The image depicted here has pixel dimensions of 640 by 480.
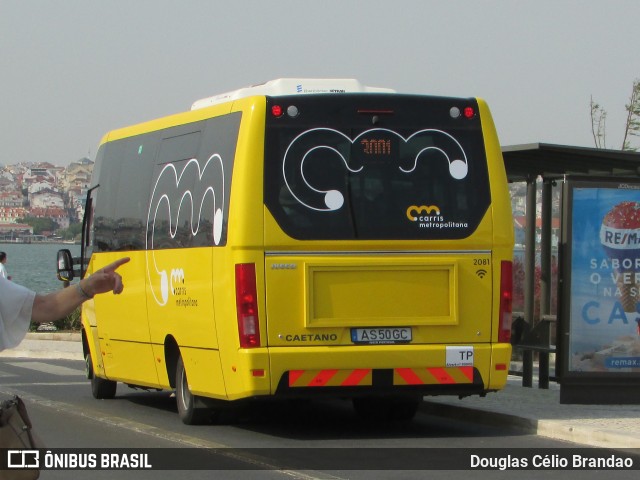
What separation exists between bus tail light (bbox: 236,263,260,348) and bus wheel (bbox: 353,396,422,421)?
6.94ft

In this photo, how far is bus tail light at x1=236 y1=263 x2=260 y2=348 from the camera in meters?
12.3

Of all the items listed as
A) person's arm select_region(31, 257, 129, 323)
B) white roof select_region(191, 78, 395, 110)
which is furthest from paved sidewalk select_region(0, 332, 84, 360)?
person's arm select_region(31, 257, 129, 323)

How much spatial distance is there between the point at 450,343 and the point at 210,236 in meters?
2.38

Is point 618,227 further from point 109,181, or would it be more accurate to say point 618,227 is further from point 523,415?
point 109,181

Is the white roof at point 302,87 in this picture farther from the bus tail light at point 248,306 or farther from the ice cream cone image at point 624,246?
the ice cream cone image at point 624,246

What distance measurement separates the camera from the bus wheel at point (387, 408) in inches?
563

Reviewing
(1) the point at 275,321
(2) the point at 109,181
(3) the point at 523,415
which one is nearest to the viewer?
(1) the point at 275,321

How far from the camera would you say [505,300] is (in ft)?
42.7

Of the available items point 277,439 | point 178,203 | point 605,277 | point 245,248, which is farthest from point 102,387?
point 605,277

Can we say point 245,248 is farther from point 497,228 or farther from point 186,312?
point 497,228

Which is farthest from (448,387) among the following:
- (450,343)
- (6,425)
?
(6,425)

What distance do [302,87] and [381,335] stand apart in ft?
8.50

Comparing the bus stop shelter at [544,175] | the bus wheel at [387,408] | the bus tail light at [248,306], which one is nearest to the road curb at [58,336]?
the bus stop shelter at [544,175]

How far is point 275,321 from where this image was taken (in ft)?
40.6
